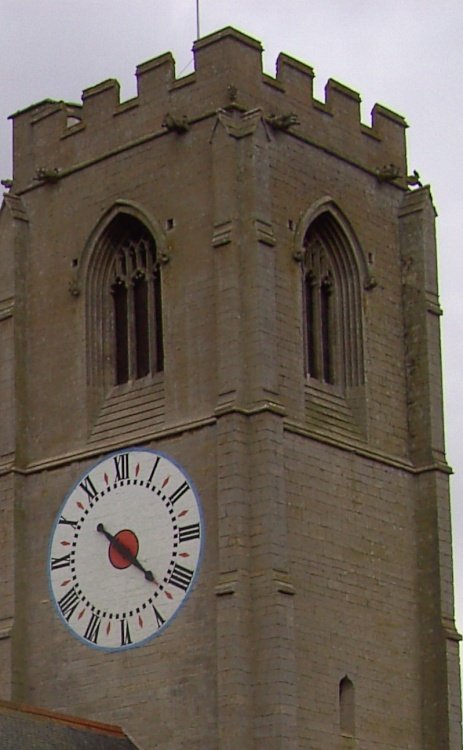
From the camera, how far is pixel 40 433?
42688 millimetres

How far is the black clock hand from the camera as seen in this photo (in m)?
40.0

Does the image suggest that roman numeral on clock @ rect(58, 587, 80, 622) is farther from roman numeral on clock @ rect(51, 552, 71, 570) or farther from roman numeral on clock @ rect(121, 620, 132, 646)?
roman numeral on clock @ rect(121, 620, 132, 646)

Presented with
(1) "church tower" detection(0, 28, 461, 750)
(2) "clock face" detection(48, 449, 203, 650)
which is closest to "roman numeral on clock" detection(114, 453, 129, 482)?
(2) "clock face" detection(48, 449, 203, 650)

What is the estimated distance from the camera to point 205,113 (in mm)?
41219

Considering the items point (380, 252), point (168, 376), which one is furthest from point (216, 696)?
point (380, 252)

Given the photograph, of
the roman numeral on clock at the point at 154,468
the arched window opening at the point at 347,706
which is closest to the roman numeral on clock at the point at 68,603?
the roman numeral on clock at the point at 154,468

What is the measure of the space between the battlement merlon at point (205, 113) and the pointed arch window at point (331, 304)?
155cm

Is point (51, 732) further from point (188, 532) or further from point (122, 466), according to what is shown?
point (122, 466)

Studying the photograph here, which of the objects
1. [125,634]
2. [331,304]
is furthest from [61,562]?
[331,304]

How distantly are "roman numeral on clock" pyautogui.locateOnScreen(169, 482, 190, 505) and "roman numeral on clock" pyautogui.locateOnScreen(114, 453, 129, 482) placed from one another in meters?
1.26

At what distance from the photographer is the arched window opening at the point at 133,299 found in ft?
137

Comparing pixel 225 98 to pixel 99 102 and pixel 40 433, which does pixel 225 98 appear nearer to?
pixel 99 102

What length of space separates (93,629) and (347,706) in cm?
443

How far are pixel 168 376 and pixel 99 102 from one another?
18.6 ft
